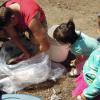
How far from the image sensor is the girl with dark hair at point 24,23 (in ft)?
12.3

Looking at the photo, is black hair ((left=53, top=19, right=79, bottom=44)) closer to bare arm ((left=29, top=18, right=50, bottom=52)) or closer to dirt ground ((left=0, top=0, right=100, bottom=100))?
bare arm ((left=29, top=18, right=50, bottom=52))

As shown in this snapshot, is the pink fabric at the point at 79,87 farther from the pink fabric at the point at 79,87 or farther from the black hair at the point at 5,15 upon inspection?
the black hair at the point at 5,15

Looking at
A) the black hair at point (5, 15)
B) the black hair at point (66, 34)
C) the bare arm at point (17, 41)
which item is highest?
the black hair at point (5, 15)

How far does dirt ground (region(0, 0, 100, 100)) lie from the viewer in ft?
12.5

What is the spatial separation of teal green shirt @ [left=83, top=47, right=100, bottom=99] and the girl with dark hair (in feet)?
2.36

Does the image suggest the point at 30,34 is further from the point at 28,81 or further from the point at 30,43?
the point at 28,81

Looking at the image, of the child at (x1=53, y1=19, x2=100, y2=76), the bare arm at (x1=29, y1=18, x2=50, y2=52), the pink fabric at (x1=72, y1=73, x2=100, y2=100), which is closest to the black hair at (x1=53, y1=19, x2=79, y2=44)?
the child at (x1=53, y1=19, x2=100, y2=76)

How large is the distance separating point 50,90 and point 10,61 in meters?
0.50

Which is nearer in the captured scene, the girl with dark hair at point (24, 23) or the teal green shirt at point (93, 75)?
the teal green shirt at point (93, 75)

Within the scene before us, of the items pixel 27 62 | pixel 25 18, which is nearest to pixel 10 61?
pixel 27 62

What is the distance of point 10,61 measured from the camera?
3.95 m

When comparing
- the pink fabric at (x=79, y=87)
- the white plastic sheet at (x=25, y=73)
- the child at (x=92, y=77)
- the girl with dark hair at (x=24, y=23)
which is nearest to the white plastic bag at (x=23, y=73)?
the white plastic sheet at (x=25, y=73)

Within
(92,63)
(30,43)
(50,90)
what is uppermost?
(92,63)

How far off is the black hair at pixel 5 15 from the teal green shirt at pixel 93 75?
0.89m
